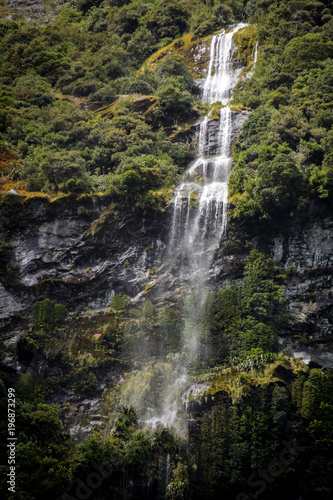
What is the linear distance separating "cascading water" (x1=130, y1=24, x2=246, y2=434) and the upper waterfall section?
2839 mm

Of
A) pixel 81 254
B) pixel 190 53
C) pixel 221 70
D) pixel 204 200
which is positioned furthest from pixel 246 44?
pixel 81 254

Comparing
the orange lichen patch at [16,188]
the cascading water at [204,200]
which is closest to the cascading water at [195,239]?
the cascading water at [204,200]

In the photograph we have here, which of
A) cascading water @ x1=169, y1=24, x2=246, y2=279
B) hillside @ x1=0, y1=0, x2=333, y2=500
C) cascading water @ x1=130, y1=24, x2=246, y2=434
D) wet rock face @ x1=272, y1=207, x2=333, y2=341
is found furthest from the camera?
cascading water @ x1=169, y1=24, x2=246, y2=279

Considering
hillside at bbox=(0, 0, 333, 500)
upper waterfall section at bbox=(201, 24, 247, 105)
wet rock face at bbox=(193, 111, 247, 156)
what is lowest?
hillside at bbox=(0, 0, 333, 500)

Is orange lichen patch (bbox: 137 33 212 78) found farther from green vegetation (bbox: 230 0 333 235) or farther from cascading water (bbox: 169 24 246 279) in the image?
green vegetation (bbox: 230 0 333 235)

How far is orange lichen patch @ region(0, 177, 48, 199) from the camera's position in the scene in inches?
988

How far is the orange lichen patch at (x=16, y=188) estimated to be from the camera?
82.3ft

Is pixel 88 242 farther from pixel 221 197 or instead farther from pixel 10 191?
pixel 221 197

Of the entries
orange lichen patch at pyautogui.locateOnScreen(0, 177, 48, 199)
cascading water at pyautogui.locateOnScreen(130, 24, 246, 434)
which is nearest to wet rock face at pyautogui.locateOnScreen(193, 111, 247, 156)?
cascading water at pyautogui.locateOnScreen(130, 24, 246, 434)

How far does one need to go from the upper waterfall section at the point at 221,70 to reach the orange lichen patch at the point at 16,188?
2010cm

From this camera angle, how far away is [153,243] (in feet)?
81.7

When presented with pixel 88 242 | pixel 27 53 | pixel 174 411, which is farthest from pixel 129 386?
pixel 27 53

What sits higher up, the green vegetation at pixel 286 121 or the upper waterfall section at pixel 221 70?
the upper waterfall section at pixel 221 70

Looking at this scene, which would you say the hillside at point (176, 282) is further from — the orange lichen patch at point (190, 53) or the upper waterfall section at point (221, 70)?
the orange lichen patch at point (190, 53)
